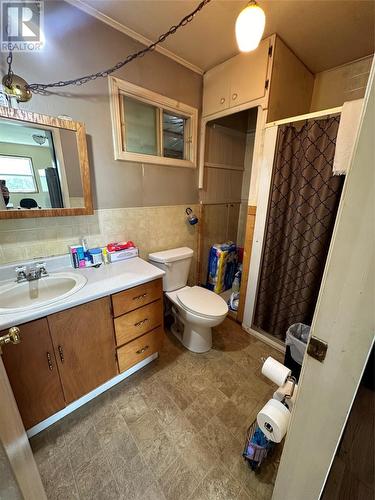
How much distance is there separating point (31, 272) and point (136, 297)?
0.66 m

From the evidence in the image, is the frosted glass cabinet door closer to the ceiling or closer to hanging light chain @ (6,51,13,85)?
the ceiling

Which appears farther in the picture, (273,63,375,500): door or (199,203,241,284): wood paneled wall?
(199,203,241,284): wood paneled wall

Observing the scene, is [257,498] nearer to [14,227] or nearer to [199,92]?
[14,227]

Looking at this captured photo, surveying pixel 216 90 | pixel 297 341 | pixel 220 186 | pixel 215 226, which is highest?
pixel 216 90

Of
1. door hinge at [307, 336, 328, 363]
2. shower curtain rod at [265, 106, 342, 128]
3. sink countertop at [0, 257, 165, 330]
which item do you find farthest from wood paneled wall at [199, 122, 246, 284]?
door hinge at [307, 336, 328, 363]

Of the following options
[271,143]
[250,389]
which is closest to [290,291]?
[250,389]

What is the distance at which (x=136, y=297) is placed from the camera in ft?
4.33

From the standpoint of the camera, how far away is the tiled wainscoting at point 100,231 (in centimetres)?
125

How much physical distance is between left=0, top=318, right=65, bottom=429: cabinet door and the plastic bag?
1438mm

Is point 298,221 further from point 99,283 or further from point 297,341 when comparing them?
point 99,283

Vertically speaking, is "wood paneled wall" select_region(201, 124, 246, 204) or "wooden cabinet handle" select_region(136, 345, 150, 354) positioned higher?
"wood paneled wall" select_region(201, 124, 246, 204)

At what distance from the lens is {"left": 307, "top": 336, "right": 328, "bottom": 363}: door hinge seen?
526mm

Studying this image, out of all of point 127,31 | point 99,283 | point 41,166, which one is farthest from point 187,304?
point 127,31

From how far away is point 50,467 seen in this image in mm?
1021
